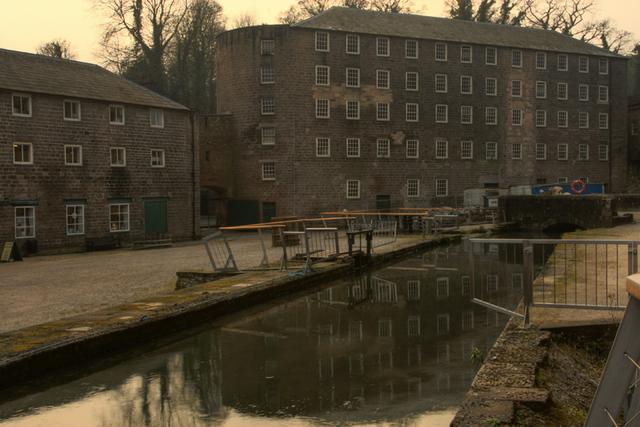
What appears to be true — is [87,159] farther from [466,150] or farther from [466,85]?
[466,85]

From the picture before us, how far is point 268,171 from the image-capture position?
42.0 m

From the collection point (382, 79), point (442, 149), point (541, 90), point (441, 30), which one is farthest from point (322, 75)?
point (541, 90)

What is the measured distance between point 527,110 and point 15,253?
123ft

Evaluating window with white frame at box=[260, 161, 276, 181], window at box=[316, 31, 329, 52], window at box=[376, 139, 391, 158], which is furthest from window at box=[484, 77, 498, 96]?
window with white frame at box=[260, 161, 276, 181]

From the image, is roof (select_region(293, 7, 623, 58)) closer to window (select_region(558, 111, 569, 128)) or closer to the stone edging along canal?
window (select_region(558, 111, 569, 128))

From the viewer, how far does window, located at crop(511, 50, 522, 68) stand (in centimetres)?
4903

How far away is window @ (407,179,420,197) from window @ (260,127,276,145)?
9650 mm

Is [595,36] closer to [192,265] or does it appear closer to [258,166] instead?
[258,166]

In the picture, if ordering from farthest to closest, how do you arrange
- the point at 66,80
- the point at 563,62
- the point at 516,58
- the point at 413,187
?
the point at 563,62, the point at 516,58, the point at 413,187, the point at 66,80

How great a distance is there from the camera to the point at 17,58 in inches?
1159

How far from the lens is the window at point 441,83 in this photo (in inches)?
1823

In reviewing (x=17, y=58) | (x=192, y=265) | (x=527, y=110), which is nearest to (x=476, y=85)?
(x=527, y=110)

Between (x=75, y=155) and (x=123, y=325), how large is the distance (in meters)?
23.3

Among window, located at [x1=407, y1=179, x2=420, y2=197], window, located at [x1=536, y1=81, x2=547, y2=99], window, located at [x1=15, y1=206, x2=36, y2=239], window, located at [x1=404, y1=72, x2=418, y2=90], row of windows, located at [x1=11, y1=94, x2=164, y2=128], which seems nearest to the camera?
window, located at [x1=15, y1=206, x2=36, y2=239]
